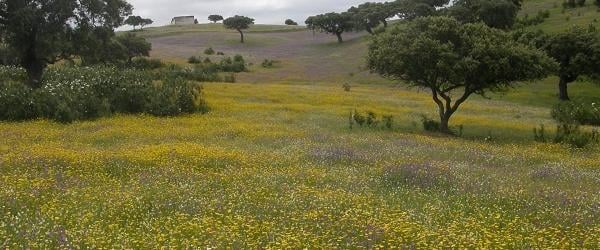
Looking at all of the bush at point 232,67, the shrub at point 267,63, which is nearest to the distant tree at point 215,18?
the shrub at point 267,63

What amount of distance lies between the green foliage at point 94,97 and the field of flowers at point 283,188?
1971 mm

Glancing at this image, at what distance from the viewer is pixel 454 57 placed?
97.2ft

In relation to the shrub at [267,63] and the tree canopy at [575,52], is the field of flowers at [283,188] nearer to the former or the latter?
the tree canopy at [575,52]

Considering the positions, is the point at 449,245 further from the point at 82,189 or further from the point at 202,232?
the point at 82,189

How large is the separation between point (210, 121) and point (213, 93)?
15188mm

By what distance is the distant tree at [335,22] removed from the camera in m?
101

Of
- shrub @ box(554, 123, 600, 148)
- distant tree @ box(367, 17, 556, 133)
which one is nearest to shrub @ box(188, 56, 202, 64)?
distant tree @ box(367, 17, 556, 133)

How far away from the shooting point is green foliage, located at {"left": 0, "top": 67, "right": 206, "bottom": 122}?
28.4 m

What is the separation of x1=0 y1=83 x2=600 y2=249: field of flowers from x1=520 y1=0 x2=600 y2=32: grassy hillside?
4731cm

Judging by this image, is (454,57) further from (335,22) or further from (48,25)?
(335,22)

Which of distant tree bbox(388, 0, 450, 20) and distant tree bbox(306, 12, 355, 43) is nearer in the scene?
distant tree bbox(388, 0, 450, 20)

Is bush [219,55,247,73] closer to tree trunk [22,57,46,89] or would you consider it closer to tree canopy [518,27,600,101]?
tree trunk [22,57,46,89]

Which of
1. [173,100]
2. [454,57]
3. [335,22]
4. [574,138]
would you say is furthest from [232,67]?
[574,138]

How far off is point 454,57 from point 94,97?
1846 centimetres
